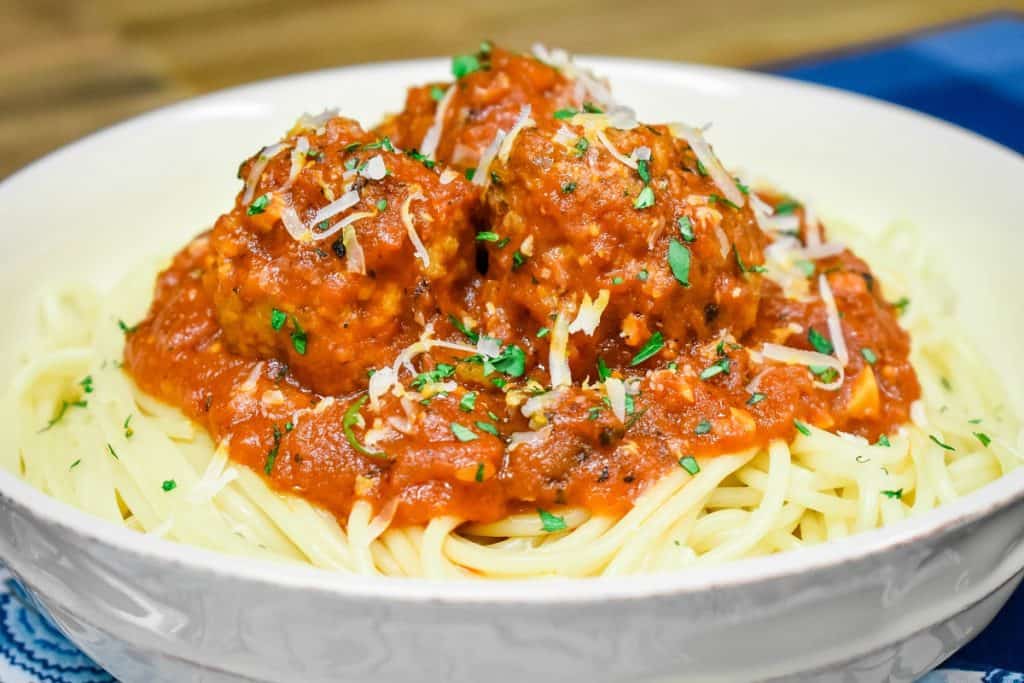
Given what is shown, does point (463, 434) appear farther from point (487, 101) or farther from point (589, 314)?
point (487, 101)

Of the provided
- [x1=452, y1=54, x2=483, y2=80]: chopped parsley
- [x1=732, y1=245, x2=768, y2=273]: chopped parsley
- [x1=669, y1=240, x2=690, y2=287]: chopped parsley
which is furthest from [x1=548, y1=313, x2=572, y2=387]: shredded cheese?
[x1=452, y1=54, x2=483, y2=80]: chopped parsley

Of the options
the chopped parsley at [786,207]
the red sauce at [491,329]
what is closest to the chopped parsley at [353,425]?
the red sauce at [491,329]

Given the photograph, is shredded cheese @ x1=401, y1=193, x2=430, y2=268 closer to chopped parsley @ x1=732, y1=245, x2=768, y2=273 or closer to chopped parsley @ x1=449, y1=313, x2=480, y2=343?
chopped parsley @ x1=449, y1=313, x2=480, y2=343

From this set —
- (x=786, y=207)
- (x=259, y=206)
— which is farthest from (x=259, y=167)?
(x=786, y=207)

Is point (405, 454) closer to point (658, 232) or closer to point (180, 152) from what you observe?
point (658, 232)

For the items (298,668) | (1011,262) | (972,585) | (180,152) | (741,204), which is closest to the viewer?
(298,668)

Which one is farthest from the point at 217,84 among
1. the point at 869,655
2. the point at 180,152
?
the point at 869,655
